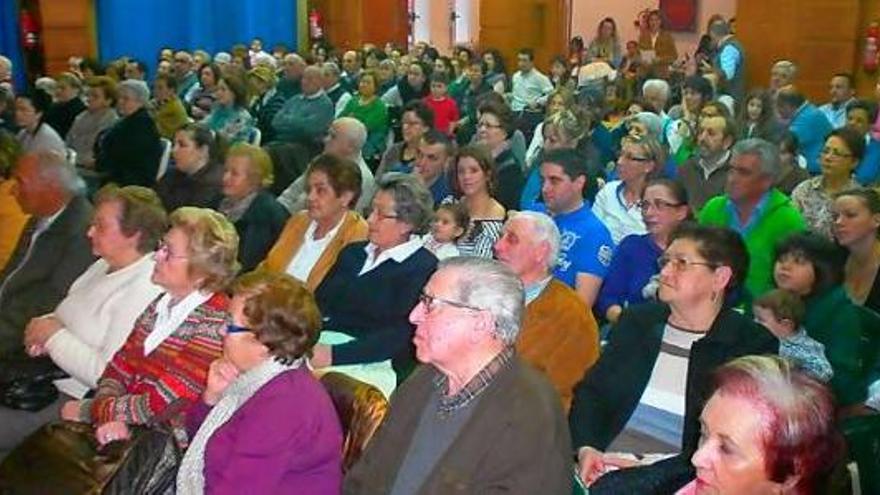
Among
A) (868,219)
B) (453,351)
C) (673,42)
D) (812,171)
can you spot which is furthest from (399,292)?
(673,42)

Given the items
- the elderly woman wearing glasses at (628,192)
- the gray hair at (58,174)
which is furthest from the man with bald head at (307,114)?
the gray hair at (58,174)

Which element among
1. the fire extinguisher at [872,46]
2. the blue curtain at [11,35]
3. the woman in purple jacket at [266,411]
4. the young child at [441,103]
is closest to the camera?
the woman in purple jacket at [266,411]

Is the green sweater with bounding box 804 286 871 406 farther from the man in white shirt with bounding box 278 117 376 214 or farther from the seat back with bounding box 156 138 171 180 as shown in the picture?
the seat back with bounding box 156 138 171 180

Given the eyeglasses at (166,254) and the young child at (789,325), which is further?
the young child at (789,325)

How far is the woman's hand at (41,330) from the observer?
3504 mm

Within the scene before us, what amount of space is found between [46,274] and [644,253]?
231cm

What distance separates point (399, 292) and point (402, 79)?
6.96 m

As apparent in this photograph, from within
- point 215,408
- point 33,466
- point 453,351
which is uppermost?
point 453,351

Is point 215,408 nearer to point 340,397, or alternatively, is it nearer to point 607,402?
point 340,397

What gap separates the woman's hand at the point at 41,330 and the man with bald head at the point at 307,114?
14.6ft

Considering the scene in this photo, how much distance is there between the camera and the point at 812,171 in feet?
24.4

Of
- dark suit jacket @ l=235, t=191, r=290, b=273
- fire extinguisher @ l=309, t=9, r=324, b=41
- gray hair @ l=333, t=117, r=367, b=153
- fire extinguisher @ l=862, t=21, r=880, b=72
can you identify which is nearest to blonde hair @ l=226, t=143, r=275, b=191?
dark suit jacket @ l=235, t=191, r=290, b=273

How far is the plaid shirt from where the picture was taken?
236 centimetres

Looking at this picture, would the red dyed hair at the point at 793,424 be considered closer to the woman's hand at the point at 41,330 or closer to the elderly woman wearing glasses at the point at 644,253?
the elderly woman wearing glasses at the point at 644,253
